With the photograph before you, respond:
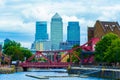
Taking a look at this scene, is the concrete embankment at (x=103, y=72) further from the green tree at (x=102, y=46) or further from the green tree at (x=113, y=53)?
the green tree at (x=102, y=46)

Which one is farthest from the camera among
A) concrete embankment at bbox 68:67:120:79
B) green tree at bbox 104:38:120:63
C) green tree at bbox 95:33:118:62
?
green tree at bbox 95:33:118:62

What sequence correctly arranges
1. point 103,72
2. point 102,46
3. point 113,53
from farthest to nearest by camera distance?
point 102,46
point 113,53
point 103,72

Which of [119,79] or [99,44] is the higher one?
[99,44]

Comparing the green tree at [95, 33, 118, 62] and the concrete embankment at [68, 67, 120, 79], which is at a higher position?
the green tree at [95, 33, 118, 62]

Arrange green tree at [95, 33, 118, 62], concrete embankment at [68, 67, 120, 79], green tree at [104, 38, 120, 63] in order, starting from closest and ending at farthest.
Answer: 1. concrete embankment at [68, 67, 120, 79]
2. green tree at [104, 38, 120, 63]
3. green tree at [95, 33, 118, 62]

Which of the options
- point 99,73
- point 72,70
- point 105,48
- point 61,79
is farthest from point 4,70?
point 61,79

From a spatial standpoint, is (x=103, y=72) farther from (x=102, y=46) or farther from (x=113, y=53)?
(x=102, y=46)

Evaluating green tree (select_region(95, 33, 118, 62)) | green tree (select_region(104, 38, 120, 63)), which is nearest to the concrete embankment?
green tree (select_region(104, 38, 120, 63))

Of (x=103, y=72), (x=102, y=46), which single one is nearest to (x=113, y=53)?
(x=102, y=46)

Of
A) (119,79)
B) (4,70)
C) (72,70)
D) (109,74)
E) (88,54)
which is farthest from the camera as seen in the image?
(88,54)

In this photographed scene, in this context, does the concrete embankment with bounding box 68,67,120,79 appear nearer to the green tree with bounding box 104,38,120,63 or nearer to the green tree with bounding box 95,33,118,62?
the green tree with bounding box 104,38,120,63

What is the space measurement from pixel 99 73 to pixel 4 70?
54210 mm

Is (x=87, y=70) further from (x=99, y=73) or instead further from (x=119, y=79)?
(x=119, y=79)

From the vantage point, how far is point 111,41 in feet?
547
